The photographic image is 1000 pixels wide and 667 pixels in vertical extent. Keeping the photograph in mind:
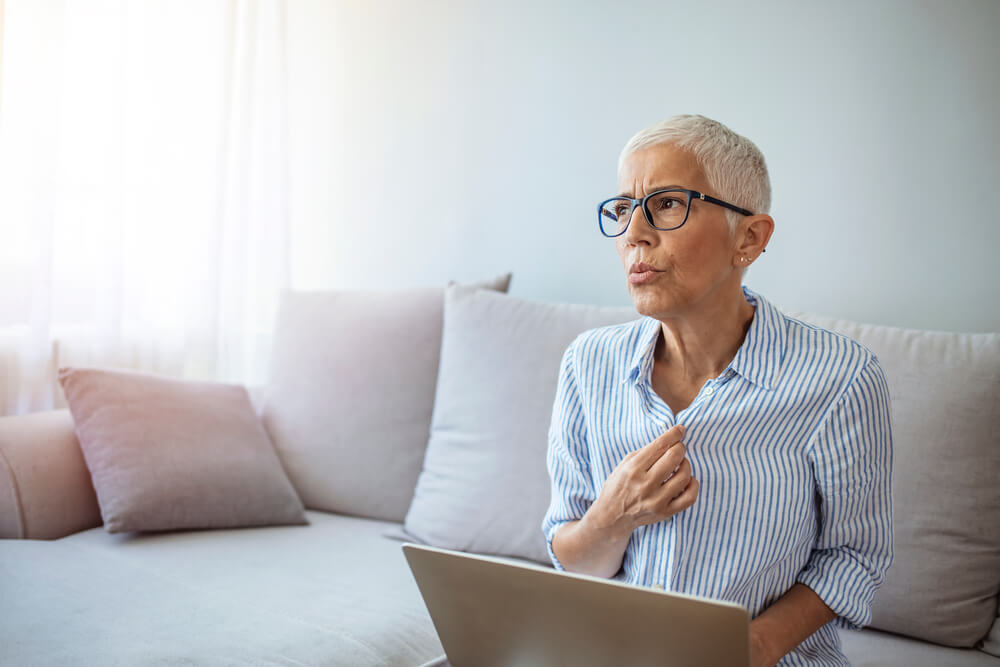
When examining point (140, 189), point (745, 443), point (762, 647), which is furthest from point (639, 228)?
point (140, 189)

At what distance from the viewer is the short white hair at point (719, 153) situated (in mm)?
1003

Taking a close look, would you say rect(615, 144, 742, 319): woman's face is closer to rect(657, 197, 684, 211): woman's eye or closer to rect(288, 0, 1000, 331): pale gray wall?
rect(657, 197, 684, 211): woman's eye

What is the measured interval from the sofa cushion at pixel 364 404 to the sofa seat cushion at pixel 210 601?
7.8 inches

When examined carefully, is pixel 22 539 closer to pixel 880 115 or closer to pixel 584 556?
pixel 584 556

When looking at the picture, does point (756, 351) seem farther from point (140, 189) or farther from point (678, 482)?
point (140, 189)

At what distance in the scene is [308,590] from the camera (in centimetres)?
145

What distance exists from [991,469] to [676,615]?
2.97ft

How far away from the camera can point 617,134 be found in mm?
2000

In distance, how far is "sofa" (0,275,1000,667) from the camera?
128 centimetres

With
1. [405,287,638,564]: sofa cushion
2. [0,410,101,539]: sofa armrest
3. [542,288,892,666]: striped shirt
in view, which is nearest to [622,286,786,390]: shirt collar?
[542,288,892,666]: striped shirt

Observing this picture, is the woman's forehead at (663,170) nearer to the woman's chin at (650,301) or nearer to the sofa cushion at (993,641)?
the woman's chin at (650,301)

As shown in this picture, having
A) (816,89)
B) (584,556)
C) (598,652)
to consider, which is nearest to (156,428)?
(584,556)

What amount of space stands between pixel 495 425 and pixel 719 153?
89 cm

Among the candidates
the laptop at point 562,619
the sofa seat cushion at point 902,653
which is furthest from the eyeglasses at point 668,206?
the sofa seat cushion at point 902,653
